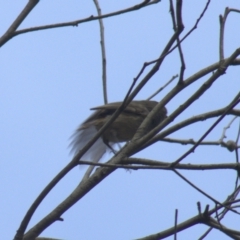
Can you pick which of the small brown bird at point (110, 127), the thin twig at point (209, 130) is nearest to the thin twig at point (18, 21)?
the thin twig at point (209, 130)

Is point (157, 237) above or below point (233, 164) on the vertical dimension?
below

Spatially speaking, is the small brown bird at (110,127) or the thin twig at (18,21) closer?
the thin twig at (18,21)

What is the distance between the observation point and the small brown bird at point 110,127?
5.87 meters

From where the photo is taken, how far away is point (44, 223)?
2.95 m

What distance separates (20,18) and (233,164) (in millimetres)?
1333

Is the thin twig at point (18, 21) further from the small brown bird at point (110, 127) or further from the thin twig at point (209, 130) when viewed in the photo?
Answer: the small brown bird at point (110, 127)

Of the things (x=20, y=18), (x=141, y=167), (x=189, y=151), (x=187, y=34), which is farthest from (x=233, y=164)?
Result: (x=20, y=18)

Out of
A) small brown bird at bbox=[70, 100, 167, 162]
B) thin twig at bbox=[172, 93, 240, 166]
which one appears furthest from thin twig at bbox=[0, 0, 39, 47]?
small brown bird at bbox=[70, 100, 167, 162]

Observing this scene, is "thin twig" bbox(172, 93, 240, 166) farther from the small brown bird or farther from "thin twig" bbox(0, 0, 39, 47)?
the small brown bird

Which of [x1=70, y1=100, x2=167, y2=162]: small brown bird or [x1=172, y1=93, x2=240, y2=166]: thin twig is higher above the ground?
[x1=70, y1=100, x2=167, y2=162]: small brown bird

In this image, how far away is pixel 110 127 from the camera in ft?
21.6

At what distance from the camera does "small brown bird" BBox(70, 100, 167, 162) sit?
5.87 m

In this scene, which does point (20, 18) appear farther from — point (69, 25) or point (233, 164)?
point (233, 164)

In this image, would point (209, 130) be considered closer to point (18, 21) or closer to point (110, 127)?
point (18, 21)
